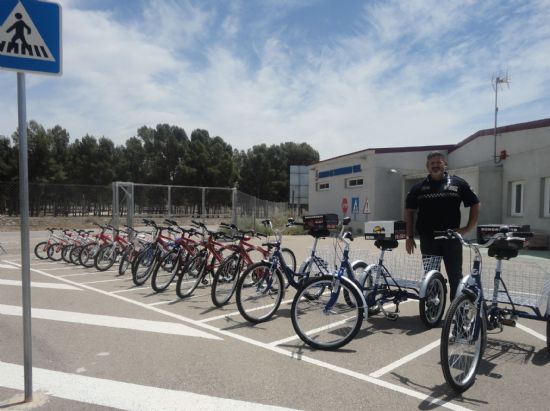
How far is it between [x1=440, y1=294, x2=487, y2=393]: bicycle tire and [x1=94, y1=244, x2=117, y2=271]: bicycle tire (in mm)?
7941

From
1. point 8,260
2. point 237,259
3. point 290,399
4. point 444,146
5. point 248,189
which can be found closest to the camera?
point 290,399

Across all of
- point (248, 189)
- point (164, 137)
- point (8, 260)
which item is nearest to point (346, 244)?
point (8, 260)

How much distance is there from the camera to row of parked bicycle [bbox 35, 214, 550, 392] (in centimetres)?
374

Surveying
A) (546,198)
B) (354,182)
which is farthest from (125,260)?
(354,182)

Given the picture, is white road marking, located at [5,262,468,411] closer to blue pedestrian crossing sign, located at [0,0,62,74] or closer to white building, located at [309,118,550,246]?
blue pedestrian crossing sign, located at [0,0,62,74]

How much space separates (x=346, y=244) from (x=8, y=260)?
10018 millimetres

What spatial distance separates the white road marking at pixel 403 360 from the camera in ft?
12.7

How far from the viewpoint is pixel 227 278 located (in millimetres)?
6395

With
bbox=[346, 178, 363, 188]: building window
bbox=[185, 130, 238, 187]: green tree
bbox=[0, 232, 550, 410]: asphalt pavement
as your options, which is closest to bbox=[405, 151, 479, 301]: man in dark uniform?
bbox=[0, 232, 550, 410]: asphalt pavement

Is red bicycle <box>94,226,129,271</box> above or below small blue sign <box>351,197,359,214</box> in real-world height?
below

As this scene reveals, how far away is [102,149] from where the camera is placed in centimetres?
4275

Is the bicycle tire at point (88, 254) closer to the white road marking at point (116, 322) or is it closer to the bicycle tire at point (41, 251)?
the bicycle tire at point (41, 251)

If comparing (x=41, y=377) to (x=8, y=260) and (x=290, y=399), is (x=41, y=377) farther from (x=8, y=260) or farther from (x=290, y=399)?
(x=8, y=260)

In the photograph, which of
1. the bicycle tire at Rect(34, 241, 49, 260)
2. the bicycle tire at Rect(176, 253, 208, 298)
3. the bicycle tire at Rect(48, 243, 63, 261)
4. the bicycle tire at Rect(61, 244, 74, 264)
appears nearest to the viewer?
the bicycle tire at Rect(176, 253, 208, 298)
